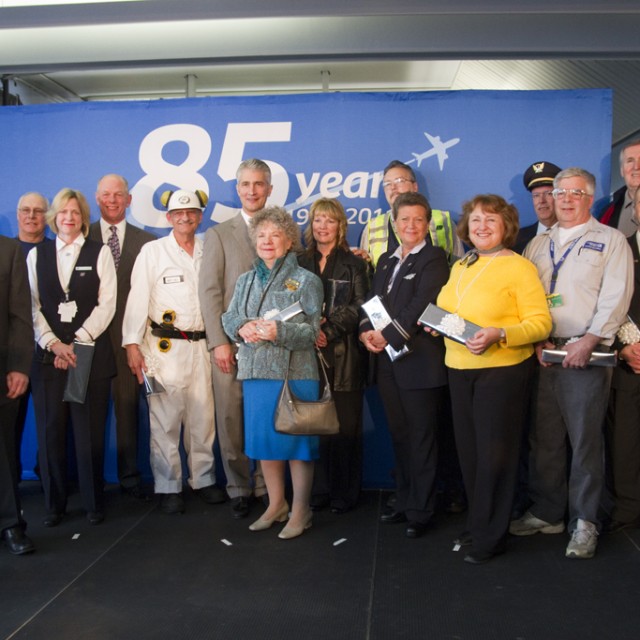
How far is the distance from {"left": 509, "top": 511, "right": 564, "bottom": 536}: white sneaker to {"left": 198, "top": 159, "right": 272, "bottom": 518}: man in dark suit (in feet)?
4.79

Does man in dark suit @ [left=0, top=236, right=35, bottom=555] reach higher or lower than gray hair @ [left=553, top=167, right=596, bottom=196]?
lower

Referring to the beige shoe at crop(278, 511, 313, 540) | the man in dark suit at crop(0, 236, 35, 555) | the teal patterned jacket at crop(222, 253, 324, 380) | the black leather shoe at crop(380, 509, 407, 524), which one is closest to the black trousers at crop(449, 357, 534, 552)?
the black leather shoe at crop(380, 509, 407, 524)

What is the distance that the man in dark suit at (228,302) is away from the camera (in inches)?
165

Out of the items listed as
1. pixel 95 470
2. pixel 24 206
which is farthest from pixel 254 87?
pixel 95 470

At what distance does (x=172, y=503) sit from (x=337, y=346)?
1.35 meters

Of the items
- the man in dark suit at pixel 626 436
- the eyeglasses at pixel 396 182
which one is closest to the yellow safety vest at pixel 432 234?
the eyeglasses at pixel 396 182

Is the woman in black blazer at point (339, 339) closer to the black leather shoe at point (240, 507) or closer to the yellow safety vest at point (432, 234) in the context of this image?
the yellow safety vest at point (432, 234)

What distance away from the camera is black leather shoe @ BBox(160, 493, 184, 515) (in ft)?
14.0

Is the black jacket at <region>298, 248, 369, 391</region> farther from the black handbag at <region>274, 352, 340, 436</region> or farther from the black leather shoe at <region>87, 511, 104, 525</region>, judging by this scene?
the black leather shoe at <region>87, 511, 104, 525</region>

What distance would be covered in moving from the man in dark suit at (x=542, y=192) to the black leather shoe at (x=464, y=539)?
5.25 ft

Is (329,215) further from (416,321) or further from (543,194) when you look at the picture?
(543,194)

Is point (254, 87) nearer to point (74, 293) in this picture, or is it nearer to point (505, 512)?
point (74, 293)

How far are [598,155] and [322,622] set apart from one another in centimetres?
335

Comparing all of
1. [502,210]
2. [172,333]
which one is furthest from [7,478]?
[502,210]
